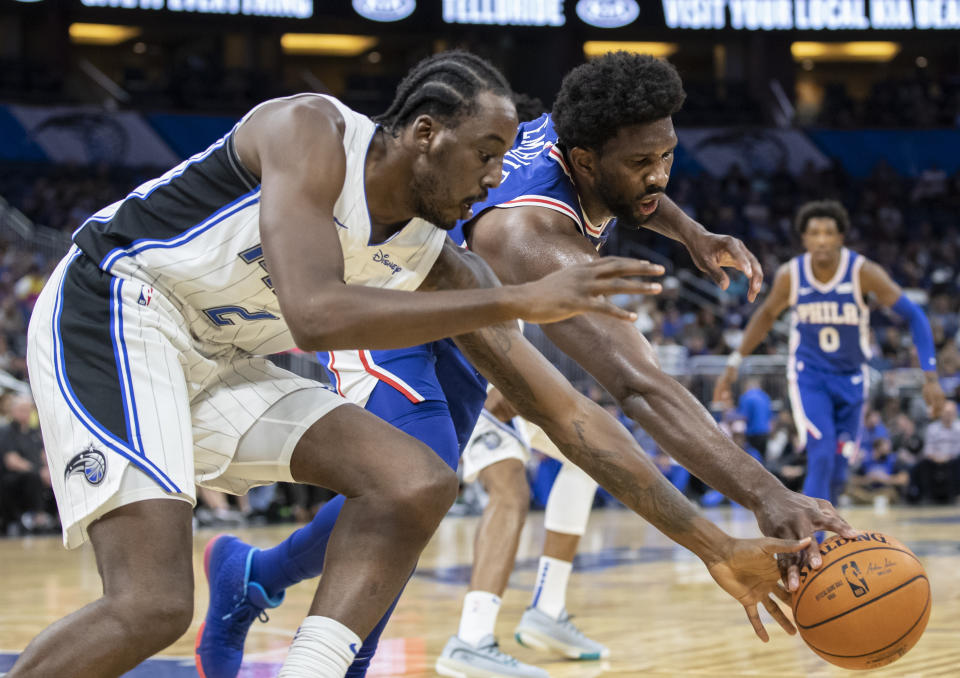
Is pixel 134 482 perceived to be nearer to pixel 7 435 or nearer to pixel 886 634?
pixel 886 634

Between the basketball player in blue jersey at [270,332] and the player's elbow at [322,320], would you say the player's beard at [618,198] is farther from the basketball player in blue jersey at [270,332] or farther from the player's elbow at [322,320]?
the player's elbow at [322,320]

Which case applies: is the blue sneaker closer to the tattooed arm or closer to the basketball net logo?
the tattooed arm

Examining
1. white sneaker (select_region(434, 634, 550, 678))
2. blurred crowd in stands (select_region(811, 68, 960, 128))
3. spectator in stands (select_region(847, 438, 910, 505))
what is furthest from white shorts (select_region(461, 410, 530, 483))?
blurred crowd in stands (select_region(811, 68, 960, 128))

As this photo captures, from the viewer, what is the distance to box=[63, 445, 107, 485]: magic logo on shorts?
2566 mm

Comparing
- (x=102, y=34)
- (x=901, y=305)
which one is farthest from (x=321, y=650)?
(x=102, y=34)

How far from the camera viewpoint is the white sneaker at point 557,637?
4727 mm

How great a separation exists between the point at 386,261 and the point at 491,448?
229 centimetres

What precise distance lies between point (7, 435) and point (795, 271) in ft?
23.6

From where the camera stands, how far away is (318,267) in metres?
2.40

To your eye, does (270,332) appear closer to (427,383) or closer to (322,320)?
(322,320)

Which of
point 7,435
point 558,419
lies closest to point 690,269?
point 7,435

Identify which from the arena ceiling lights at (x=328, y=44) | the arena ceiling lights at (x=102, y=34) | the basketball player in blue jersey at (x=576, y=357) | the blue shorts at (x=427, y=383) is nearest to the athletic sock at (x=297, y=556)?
the basketball player in blue jersey at (x=576, y=357)

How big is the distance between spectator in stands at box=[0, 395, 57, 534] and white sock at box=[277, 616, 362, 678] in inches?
357

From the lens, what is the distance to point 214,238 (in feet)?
9.11
